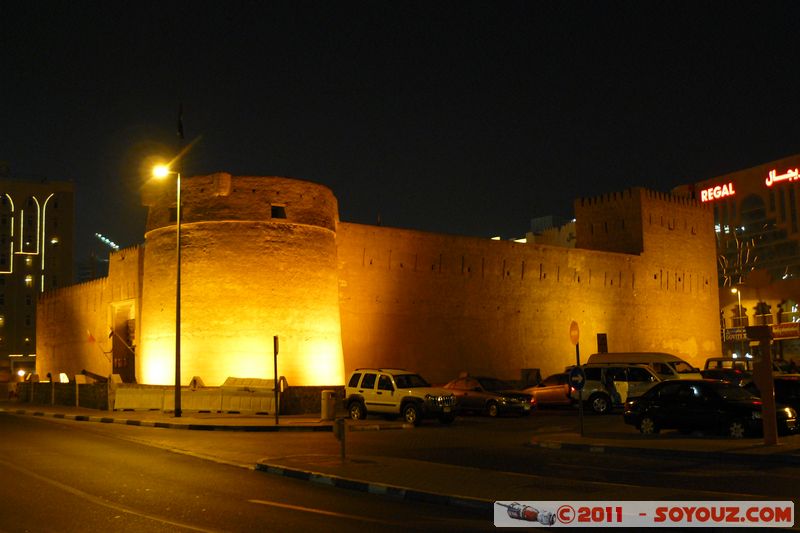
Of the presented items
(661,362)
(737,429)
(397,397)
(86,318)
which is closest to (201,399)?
(397,397)

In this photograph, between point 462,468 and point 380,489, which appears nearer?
point 380,489

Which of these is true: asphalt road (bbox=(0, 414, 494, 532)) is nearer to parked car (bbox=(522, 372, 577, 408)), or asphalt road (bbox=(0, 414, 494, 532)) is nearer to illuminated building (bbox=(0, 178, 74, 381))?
parked car (bbox=(522, 372, 577, 408))

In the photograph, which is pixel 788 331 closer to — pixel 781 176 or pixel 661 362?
pixel 661 362

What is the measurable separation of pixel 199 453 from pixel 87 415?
12.4 meters

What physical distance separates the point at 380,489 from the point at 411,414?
12.4 metres

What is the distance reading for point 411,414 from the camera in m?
23.5

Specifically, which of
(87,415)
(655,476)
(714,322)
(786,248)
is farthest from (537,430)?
(786,248)

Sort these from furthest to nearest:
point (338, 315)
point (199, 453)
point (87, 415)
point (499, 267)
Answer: point (499, 267)
point (338, 315)
point (87, 415)
point (199, 453)

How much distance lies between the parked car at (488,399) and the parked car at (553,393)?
196 cm

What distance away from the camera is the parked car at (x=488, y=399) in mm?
27000

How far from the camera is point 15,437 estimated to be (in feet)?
61.3

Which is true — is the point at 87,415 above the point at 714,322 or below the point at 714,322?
below

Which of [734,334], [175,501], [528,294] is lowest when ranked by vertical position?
[175,501]

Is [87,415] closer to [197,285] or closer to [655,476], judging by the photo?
[197,285]
